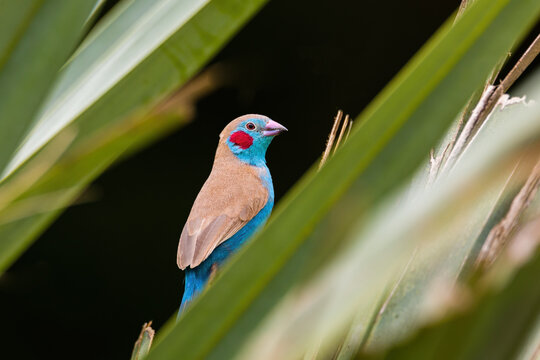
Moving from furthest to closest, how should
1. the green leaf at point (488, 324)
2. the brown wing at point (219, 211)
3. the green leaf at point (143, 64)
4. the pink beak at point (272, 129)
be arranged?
the pink beak at point (272, 129), the brown wing at point (219, 211), the green leaf at point (143, 64), the green leaf at point (488, 324)

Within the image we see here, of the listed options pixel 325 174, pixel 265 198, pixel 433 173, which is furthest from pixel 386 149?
pixel 265 198

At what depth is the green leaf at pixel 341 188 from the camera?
35 cm

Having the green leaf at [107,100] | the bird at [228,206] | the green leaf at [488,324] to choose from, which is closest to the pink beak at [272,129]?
the bird at [228,206]

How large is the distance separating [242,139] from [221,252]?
1.28ft

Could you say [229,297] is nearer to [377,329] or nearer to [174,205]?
[377,329]

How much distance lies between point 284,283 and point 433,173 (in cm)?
33

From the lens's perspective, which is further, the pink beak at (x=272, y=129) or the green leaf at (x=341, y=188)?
the pink beak at (x=272, y=129)

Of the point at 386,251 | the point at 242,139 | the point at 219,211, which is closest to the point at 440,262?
the point at 386,251

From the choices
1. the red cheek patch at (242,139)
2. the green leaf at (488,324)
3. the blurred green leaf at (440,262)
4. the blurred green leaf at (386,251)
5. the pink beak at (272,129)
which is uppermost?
the red cheek patch at (242,139)

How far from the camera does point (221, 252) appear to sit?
199 centimetres

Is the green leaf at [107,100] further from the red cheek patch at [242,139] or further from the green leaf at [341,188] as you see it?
the red cheek patch at [242,139]

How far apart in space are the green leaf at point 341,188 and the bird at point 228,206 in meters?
1.24

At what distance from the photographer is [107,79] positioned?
0.56 m

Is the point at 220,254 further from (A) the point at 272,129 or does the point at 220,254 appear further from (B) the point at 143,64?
(B) the point at 143,64
